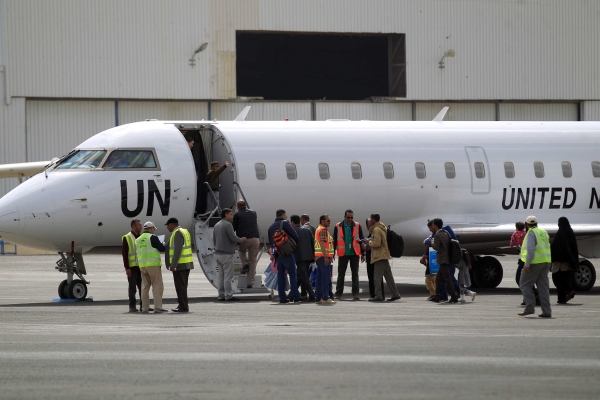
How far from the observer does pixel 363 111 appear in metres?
44.7

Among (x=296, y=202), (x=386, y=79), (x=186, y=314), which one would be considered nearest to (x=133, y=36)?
(x=386, y=79)

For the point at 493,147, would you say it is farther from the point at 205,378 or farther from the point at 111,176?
the point at 205,378

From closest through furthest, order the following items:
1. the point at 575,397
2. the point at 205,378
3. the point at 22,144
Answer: the point at 575,397
the point at 205,378
the point at 22,144

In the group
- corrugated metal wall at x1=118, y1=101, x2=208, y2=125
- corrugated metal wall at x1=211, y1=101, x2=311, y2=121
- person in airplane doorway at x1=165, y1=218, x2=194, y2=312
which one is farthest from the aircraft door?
corrugated metal wall at x1=118, y1=101, x2=208, y2=125

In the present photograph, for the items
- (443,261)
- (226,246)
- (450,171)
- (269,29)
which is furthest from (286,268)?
(269,29)

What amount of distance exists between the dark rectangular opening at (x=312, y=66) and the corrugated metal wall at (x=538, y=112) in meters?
5.62

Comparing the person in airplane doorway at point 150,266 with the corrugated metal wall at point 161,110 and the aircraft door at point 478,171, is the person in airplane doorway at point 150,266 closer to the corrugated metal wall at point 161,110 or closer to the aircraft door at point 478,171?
the aircraft door at point 478,171

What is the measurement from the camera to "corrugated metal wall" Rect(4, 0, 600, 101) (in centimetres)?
4116

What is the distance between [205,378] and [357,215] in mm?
12862

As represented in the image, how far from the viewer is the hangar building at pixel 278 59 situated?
41.3 metres

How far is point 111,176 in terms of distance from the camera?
68.3 ft

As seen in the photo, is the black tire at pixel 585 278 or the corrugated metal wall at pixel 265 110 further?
the corrugated metal wall at pixel 265 110

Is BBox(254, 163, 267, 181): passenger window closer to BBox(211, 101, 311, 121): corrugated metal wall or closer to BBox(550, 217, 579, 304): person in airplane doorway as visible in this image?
BBox(550, 217, 579, 304): person in airplane doorway

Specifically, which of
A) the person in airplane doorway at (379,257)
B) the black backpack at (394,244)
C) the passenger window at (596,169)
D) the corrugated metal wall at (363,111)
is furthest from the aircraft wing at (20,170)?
the passenger window at (596,169)
